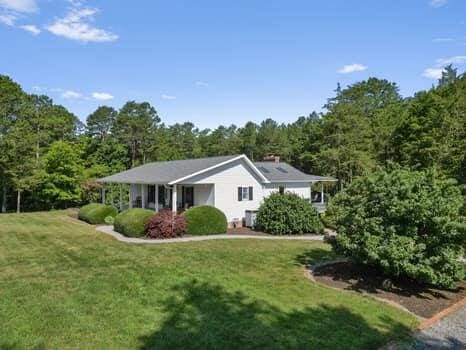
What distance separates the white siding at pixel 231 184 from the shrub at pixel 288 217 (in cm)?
248

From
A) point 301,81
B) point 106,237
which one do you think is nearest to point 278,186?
point 301,81

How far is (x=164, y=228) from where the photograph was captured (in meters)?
15.6

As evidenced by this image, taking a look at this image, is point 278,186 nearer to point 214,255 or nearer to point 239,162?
point 239,162

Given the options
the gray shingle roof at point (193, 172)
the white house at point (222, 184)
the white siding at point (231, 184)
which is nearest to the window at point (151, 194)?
the gray shingle roof at point (193, 172)

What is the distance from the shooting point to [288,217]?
17438 mm

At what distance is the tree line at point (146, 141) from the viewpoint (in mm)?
27297

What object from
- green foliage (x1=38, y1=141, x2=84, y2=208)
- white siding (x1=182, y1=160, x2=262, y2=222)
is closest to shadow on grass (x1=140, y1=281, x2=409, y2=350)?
white siding (x1=182, y1=160, x2=262, y2=222)

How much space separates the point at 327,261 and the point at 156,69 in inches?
611

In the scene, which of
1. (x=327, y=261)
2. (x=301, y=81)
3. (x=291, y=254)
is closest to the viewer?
(x=327, y=261)

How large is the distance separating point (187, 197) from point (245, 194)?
3.80 meters

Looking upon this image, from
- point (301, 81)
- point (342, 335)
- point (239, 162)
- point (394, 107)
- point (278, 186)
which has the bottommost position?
point (342, 335)

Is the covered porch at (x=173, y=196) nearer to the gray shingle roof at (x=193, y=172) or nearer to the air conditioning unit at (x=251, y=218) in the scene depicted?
the gray shingle roof at (x=193, y=172)

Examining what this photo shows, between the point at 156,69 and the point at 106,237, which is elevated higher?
the point at 156,69

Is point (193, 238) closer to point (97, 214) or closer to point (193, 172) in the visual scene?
point (193, 172)
